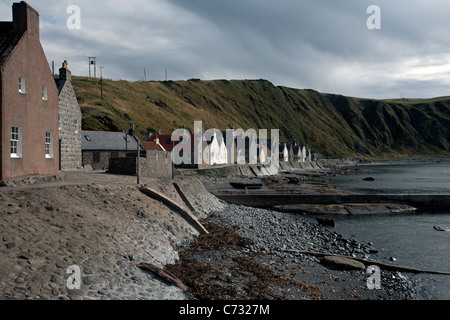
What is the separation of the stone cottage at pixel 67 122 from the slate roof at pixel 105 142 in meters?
8.75

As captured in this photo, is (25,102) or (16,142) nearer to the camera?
(16,142)

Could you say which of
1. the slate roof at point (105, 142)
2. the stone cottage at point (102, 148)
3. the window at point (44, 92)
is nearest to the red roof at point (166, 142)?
the slate roof at point (105, 142)

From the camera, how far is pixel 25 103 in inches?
698

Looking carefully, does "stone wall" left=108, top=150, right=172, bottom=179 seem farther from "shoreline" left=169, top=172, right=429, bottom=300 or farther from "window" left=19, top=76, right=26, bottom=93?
"window" left=19, top=76, right=26, bottom=93

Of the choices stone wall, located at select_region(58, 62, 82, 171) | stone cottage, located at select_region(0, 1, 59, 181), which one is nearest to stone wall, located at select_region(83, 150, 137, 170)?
stone wall, located at select_region(58, 62, 82, 171)

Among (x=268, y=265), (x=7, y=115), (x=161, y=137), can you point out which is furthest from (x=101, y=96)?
(x=268, y=265)

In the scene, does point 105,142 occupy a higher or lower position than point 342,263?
higher

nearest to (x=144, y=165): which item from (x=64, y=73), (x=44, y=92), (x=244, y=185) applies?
(x=44, y=92)

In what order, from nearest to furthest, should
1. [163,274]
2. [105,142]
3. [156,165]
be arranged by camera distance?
Result: 1. [163,274]
2. [156,165]
3. [105,142]

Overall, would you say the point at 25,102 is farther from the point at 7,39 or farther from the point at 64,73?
the point at 64,73

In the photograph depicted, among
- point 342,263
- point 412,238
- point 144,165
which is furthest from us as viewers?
point 144,165

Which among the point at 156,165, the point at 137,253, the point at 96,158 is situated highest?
the point at 96,158

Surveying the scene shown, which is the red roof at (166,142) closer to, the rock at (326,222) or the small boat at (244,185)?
the small boat at (244,185)

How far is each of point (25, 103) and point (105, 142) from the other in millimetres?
32541
